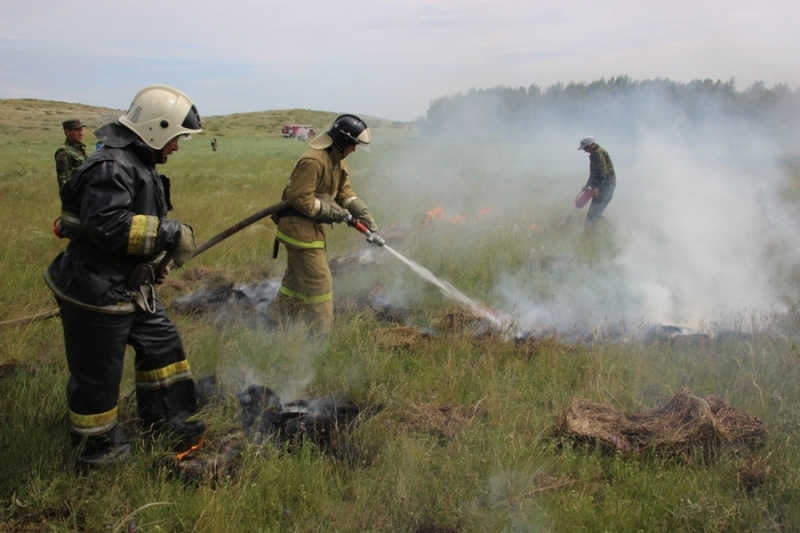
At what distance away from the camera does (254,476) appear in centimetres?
289

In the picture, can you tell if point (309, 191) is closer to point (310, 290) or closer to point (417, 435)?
point (310, 290)

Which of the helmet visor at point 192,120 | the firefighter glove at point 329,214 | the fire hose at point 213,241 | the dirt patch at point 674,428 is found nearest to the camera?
the helmet visor at point 192,120

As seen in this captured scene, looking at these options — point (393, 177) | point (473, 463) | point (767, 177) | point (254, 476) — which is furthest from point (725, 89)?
point (254, 476)

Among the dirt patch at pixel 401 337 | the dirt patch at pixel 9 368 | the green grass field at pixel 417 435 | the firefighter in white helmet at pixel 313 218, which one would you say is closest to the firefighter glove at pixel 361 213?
the firefighter in white helmet at pixel 313 218

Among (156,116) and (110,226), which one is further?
(156,116)

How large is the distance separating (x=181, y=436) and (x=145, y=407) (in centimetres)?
26

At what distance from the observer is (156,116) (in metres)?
2.86

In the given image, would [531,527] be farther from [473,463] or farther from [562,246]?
[562,246]

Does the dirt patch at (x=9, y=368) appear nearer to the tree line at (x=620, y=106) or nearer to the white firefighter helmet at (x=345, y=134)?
the white firefighter helmet at (x=345, y=134)

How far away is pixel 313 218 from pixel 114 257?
7.09ft

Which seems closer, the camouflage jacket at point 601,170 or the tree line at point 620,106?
the camouflage jacket at point 601,170

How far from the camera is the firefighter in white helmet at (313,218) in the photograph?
4.65 metres

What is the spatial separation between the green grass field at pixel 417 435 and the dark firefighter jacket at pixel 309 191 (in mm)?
867

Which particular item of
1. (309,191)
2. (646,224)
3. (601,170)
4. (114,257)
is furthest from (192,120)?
(646,224)
